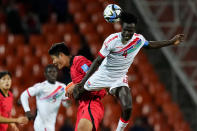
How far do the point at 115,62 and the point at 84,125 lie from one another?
0.82 m

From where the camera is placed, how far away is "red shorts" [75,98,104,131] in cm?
669

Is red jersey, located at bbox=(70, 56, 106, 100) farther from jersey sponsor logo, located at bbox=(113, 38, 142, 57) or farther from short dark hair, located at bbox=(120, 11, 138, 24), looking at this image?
short dark hair, located at bbox=(120, 11, 138, 24)

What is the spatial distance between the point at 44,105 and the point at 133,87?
12.7 ft

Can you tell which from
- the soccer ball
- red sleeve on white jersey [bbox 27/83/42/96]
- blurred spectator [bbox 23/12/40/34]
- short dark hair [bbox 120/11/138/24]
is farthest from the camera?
blurred spectator [bbox 23/12/40/34]

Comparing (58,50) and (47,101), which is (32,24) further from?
(58,50)

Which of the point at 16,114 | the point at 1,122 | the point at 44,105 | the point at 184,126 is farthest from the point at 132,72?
the point at 1,122

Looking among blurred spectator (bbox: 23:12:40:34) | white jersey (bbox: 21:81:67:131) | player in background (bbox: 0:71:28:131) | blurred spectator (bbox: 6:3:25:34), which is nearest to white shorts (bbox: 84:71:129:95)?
player in background (bbox: 0:71:28:131)

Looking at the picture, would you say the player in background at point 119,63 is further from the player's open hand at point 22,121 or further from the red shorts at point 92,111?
the player's open hand at point 22,121

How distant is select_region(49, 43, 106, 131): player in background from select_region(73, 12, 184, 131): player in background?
Result: 0.13 meters

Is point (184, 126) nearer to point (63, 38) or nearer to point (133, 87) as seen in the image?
point (133, 87)

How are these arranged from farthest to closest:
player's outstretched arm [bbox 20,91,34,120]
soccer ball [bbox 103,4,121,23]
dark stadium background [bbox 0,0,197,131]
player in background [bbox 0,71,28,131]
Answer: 1. dark stadium background [bbox 0,0,197,131]
2. player in background [bbox 0,71,28,131]
3. player's outstretched arm [bbox 20,91,34,120]
4. soccer ball [bbox 103,4,121,23]

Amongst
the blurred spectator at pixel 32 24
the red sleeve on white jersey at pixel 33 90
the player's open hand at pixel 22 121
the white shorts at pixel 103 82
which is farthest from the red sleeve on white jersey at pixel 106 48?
the blurred spectator at pixel 32 24

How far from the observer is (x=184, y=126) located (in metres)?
11.7

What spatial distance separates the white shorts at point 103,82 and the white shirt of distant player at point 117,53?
4 cm
